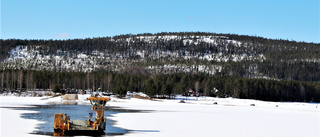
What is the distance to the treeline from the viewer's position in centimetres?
15850

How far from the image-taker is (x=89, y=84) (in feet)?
566

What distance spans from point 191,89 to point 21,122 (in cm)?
12740

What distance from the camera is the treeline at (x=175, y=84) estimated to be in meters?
158

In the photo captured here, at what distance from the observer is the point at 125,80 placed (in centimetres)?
16412

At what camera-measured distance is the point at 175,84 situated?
16825 centimetres

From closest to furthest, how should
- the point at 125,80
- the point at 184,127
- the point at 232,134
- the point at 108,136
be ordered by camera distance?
1. the point at 108,136
2. the point at 232,134
3. the point at 184,127
4. the point at 125,80

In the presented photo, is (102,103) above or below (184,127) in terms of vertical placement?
above

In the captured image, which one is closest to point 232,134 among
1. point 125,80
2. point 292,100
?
point 125,80

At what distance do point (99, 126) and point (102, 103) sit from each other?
3855mm

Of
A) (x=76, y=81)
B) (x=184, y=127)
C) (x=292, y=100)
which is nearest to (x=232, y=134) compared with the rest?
(x=184, y=127)

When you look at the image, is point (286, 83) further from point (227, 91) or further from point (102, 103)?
point (102, 103)

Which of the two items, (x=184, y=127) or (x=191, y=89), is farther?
(x=191, y=89)

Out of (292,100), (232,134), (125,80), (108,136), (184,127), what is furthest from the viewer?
(292,100)

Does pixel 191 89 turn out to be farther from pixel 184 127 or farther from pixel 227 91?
pixel 184 127
